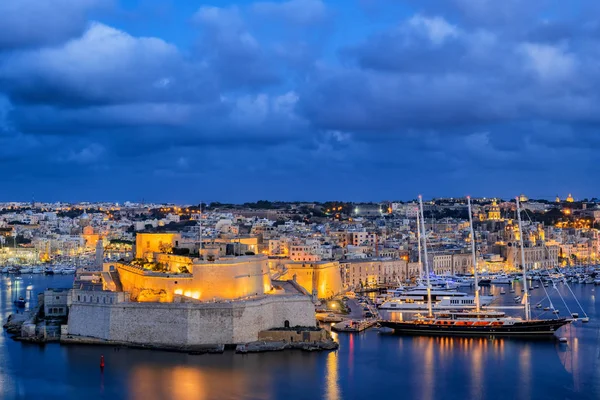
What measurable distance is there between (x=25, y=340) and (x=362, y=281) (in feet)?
44.2

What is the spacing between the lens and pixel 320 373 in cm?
1443

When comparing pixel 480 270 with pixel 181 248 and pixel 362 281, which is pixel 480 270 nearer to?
pixel 362 281

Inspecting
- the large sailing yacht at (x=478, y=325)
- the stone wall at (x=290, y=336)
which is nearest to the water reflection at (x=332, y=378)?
the stone wall at (x=290, y=336)


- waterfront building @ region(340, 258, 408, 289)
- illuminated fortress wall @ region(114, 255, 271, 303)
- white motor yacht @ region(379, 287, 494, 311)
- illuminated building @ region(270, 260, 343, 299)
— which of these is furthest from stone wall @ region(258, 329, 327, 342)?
waterfront building @ region(340, 258, 408, 289)

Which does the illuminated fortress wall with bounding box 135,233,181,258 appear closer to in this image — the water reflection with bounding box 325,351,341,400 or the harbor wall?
the harbor wall

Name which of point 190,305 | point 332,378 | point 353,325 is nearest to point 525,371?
point 332,378

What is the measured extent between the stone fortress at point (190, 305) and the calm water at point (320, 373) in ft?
1.70

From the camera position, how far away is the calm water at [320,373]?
1335 cm

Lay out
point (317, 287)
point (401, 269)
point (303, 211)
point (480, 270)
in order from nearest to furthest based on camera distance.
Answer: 1. point (317, 287)
2. point (401, 269)
3. point (480, 270)
4. point (303, 211)

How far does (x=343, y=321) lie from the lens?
761 inches

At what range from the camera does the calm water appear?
526 inches

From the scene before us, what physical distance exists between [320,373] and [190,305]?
2881 millimetres

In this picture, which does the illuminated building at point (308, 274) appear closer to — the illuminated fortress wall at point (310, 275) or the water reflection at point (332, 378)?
the illuminated fortress wall at point (310, 275)

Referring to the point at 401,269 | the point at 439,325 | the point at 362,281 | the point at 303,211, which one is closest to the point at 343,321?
the point at 439,325
